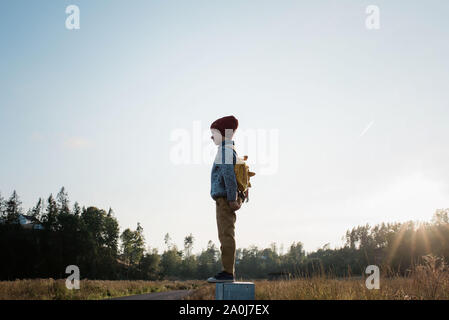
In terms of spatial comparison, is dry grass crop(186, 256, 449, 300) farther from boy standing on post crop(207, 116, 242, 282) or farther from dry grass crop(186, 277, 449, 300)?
boy standing on post crop(207, 116, 242, 282)

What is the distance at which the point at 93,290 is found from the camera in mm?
21531

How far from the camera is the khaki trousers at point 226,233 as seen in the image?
14.4 feet

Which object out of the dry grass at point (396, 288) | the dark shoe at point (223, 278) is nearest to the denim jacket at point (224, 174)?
the dark shoe at point (223, 278)

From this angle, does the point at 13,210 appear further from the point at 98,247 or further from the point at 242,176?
the point at 242,176

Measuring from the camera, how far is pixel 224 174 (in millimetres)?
4457

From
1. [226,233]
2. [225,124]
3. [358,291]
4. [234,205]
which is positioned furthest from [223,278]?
[358,291]

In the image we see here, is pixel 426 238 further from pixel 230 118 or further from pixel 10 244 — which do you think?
pixel 10 244

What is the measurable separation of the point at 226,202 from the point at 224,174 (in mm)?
382

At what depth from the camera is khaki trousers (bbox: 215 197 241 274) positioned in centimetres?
438

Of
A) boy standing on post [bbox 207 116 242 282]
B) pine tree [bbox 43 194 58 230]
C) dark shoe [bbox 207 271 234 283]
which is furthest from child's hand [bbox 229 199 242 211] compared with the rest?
pine tree [bbox 43 194 58 230]

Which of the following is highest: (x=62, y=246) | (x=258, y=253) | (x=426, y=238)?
(x=426, y=238)
